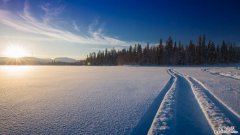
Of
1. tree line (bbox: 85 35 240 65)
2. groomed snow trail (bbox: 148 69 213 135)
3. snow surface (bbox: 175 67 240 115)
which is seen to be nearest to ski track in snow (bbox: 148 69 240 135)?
groomed snow trail (bbox: 148 69 213 135)

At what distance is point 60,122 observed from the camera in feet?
15.4

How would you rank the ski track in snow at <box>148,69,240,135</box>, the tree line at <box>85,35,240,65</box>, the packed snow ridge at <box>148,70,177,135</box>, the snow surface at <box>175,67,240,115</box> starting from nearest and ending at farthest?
1. the packed snow ridge at <box>148,70,177,135</box>
2. the ski track in snow at <box>148,69,240,135</box>
3. the snow surface at <box>175,67,240,115</box>
4. the tree line at <box>85,35,240,65</box>

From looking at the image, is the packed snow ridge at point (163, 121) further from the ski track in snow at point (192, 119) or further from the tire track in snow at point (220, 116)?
the tire track in snow at point (220, 116)

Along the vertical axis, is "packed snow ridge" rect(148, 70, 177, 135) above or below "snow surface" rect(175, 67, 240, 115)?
below

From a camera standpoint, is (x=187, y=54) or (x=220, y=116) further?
(x=187, y=54)

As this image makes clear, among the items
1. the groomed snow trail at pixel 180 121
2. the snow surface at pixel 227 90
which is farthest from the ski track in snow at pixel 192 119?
the snow surface at pixel 227 90

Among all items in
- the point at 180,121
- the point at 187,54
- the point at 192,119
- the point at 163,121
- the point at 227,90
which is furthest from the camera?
the point at 187,54

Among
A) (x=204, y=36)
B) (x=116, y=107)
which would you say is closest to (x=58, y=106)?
(x=116, y=107)

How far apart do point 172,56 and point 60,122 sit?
293 feet

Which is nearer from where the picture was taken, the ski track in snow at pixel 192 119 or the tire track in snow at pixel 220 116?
the ski track in snow at pixel 192 119

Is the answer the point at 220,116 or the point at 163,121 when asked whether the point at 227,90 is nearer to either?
the point at 220,116

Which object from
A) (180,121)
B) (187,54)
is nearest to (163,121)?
(180,121)

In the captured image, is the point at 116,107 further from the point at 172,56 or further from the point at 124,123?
the point at 172,56

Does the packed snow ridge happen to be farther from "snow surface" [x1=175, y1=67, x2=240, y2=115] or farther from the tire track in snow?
"snow surface" [x1=175, y1=67, x2=240, y2=115]
